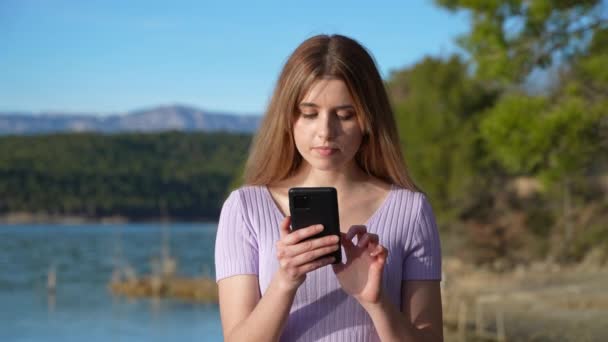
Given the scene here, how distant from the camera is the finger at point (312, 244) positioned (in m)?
2.15

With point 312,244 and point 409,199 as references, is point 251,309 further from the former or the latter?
point 409,199

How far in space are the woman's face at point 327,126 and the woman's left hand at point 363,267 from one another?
0.86ft

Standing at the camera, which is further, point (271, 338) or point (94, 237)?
point (94, 237)

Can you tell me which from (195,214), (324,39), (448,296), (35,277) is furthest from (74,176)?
(324,39)

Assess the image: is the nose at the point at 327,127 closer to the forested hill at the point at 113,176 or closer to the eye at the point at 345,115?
the eye at the point at 345,115

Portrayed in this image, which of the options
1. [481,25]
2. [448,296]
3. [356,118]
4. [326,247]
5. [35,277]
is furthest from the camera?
[35,277]

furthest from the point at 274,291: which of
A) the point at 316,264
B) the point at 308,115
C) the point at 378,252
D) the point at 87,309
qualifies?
the point at 87,309

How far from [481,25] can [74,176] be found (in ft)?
214

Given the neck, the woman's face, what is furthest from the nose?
the neck

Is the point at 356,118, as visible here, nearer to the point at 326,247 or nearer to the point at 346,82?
the point at 346,82

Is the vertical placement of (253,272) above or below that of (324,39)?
below

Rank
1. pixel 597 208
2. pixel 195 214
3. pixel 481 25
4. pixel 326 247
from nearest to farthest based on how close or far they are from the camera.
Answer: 1. pixel 326 247
2. pixel 481 25
3. pixel 597 208
4. pixel 195 214

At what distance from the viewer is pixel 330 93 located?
2406 mm

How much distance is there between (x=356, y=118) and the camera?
2457 mm
